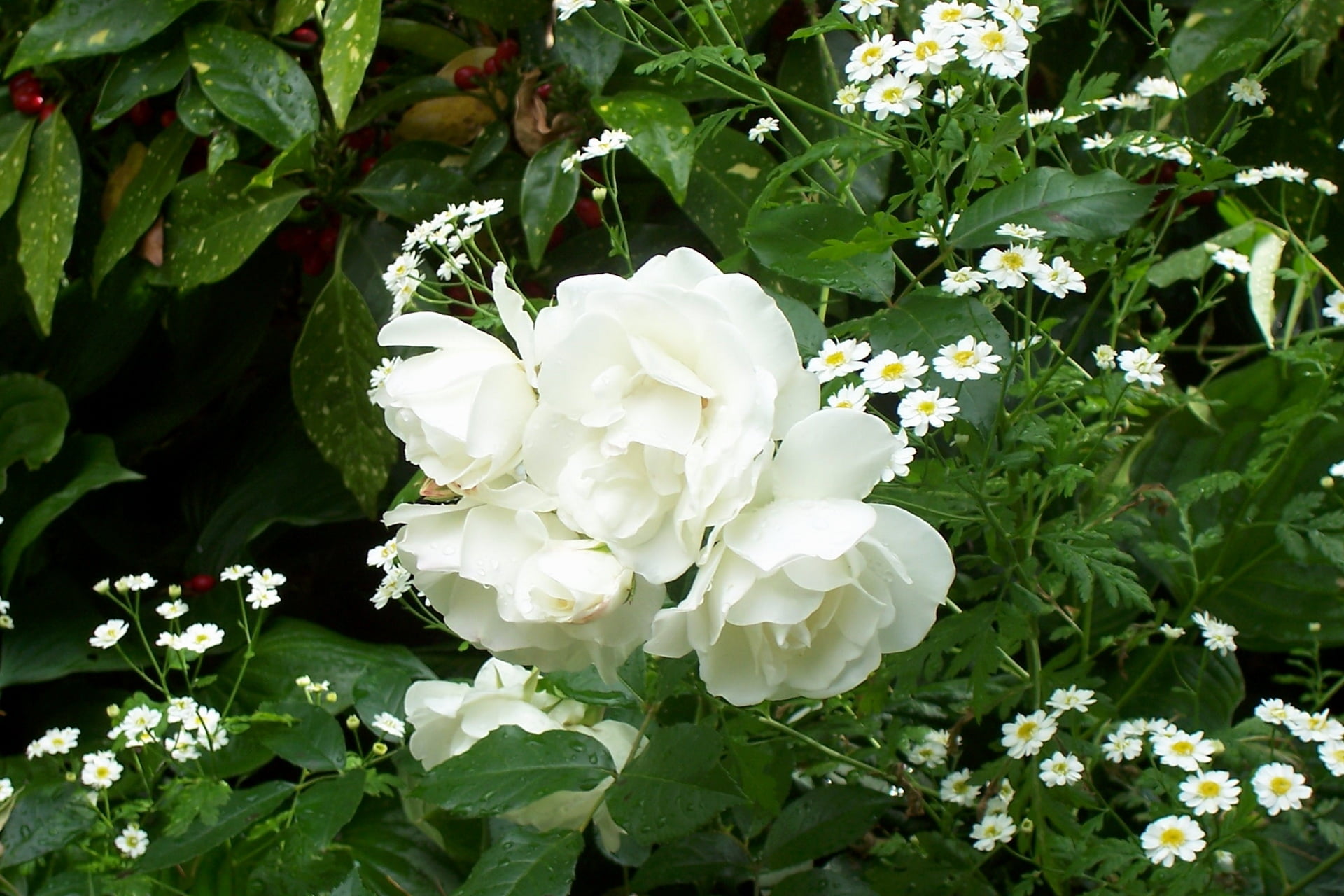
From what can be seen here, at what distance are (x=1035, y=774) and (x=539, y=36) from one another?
853mm

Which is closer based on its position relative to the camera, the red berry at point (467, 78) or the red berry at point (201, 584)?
the red berry at point (467, 78)

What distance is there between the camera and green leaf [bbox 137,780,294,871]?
0.60 m

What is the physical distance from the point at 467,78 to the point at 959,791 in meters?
0.80

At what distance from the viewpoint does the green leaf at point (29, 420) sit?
1098 millimetres

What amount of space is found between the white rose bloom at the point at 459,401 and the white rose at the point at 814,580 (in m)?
0.08

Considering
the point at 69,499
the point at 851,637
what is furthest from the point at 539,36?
the point at 851,637

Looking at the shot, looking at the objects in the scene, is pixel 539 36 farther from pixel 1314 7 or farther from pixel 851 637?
pixel 851 637

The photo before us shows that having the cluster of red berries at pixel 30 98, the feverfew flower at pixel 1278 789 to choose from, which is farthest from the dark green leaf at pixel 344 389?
the feverfew flower at pixel 1278 789

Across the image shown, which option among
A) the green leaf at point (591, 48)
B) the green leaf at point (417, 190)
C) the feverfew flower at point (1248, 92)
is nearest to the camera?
the feverfew flower at point (1248, 92)

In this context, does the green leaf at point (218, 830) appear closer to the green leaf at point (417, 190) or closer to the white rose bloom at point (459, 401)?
the white rose bloom at point (459, 401)

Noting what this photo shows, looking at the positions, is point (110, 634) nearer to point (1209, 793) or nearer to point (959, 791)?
point (959, 791)

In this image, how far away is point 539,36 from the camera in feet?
3.57

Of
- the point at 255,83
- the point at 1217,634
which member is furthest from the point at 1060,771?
the point at 255,83

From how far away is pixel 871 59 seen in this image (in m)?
0.49
